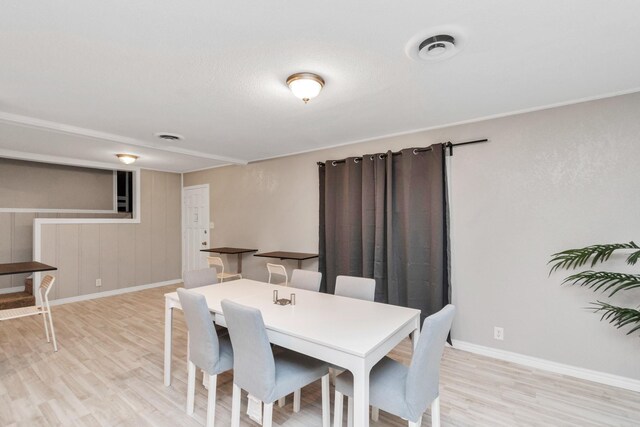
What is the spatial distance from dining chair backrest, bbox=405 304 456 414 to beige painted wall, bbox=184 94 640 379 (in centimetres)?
179

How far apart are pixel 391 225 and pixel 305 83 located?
2014mm

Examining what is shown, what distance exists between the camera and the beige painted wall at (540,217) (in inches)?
98.5

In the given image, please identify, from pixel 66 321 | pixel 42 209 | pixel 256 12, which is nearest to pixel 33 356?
pixel 66 321

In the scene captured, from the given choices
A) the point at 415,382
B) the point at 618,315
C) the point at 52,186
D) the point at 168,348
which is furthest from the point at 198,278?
the point at 52,186

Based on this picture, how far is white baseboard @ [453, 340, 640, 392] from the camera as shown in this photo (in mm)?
2453

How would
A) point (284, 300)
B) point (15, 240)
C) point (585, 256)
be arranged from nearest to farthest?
point (284, 300) < point (585, 256) < point (15, 240)

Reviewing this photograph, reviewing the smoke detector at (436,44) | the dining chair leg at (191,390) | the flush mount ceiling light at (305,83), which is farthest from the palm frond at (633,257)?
the dining chair leg at (191,390)

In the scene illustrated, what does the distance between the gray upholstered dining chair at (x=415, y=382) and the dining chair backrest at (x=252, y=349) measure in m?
0.42

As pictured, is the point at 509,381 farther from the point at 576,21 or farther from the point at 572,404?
the point at 576,21

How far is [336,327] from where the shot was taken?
178 centimetres

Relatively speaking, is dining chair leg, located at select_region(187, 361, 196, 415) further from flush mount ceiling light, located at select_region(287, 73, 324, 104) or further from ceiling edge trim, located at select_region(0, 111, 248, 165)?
ceiling edge trim, located at select_region(0, 111, 248, 165)

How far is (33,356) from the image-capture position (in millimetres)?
3010

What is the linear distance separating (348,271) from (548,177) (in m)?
2.35

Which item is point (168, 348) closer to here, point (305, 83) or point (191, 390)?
point (191, 390)
